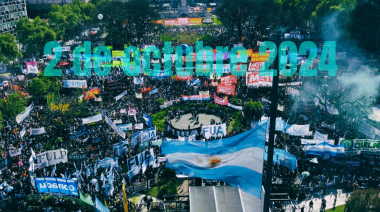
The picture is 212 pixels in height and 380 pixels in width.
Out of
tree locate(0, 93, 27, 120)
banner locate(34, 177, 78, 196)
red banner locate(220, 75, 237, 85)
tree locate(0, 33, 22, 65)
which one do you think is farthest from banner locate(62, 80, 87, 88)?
tree locate(0, 33, 22, 65)

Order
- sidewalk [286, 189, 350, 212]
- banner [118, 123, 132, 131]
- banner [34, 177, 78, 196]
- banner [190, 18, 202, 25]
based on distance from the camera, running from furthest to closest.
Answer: banner [190, 18, 202, 25] < banner [118, 123, 132, 131] < sidewalk [286, 189, 350, 212] < banner [34, 177, 78, 196]

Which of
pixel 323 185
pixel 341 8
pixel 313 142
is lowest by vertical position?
pixel 323 185

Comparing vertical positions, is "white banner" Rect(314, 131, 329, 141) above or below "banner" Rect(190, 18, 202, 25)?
below

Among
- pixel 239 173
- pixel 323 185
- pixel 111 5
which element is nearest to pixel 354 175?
pixel 323 185

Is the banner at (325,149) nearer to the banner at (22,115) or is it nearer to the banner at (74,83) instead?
the banner at (22,115)

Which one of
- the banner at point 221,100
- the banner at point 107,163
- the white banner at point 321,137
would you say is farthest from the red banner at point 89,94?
the white banner at point 321,137

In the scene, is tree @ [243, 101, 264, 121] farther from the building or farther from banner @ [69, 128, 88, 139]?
the building

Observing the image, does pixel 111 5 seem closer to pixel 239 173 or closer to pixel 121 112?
pixel 121 112

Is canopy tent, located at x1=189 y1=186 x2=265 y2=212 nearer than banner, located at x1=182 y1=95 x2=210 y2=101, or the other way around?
canopy tent, located at x1=189 y1=186 x2=265 y2=212
